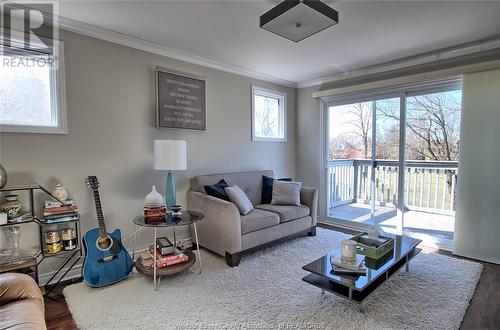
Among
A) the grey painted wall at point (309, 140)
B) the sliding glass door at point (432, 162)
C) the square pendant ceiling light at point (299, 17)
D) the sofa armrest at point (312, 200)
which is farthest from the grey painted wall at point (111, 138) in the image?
the sliding glass door at point (432, 162)

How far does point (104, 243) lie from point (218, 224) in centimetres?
110

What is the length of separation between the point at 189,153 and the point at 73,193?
1348 mm

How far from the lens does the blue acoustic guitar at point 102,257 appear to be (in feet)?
7.62

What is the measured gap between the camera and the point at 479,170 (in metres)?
3.01

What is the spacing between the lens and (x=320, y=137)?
4609 millimetres

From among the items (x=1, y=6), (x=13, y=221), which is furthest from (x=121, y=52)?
(x=13, y=221)

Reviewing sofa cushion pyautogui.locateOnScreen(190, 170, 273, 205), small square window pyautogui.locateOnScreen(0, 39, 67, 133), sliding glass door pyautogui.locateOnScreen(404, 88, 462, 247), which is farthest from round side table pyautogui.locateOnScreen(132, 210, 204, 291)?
sliding glass door pyautogui.locateOnScreen(404, 88, 462, 247)

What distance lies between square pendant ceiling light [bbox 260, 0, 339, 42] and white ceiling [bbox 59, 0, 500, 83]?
0.48ft

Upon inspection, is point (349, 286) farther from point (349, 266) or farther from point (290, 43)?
point (290, 43)

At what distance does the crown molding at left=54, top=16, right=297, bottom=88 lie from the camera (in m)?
2.51

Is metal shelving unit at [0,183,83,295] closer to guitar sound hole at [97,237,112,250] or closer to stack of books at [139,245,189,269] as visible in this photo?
guitar sound hole at [97,237,112,250]

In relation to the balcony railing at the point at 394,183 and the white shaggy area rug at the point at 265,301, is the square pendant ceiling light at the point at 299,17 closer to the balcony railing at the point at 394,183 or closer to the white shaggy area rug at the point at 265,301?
the white shaggy area rug at the point at 265,301

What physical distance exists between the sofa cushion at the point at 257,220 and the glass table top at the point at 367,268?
0.89m

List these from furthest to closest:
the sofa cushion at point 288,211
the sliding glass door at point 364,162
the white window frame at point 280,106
Answer: 1. the white window frame at point 280,106
2. the sliding glass door at point 364,162
3. the sofa cushion at point 288,211
